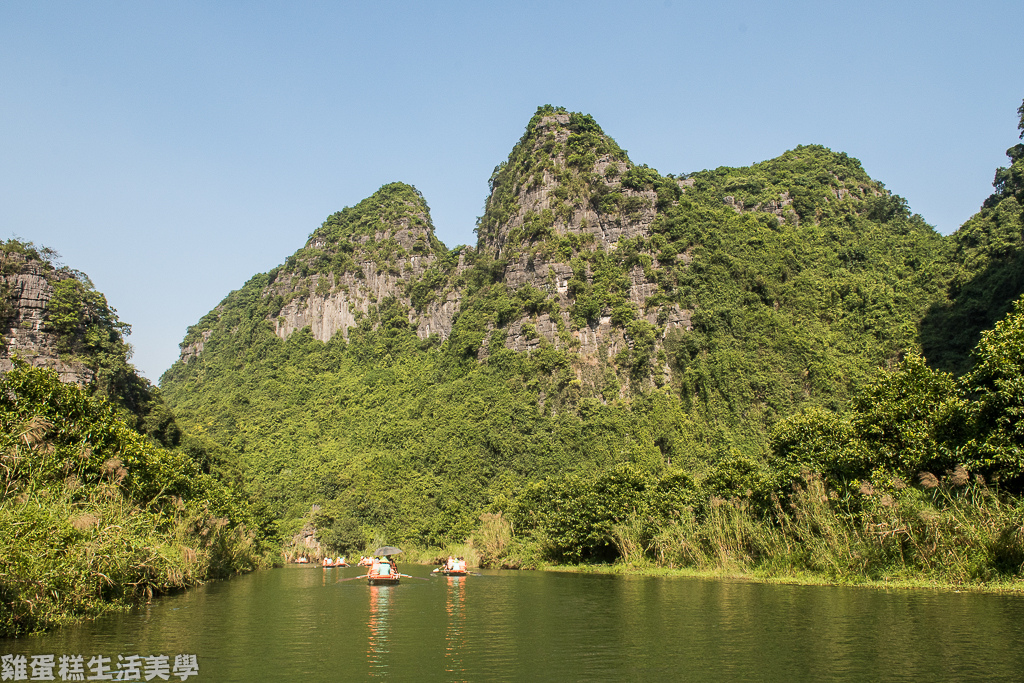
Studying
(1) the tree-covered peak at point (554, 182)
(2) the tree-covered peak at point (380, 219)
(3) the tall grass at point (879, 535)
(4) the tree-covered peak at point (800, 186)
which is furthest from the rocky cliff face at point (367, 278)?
(3) the tall grass at point (879, 535)

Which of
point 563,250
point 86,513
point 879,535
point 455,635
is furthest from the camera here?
point 563,250

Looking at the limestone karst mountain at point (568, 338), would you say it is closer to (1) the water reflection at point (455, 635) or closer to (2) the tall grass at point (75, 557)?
(1) the water reflection at point (455, 635)

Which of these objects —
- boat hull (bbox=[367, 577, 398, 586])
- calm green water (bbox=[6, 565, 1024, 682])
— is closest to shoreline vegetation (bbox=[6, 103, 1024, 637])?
calm green water (bbox=[6, 565, 1024, 682])

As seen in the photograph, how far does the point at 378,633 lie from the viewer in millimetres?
13133

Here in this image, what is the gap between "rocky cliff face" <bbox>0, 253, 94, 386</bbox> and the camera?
153 ft

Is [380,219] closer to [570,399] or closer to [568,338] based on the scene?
[568,338]

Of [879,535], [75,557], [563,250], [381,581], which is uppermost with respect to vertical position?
[563,250]

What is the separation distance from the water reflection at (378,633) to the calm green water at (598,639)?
4 cm

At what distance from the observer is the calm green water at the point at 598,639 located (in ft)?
29.2

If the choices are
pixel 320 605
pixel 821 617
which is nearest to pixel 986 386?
pixel 821 617

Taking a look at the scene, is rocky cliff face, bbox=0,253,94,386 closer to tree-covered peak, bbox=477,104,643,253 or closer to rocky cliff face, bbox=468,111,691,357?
rocky cliff face, bbox=468,111,691,357

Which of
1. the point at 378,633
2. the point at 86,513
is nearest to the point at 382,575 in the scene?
the point at 86,513

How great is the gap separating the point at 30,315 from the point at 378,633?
153 ft

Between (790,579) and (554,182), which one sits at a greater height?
(554,182)
